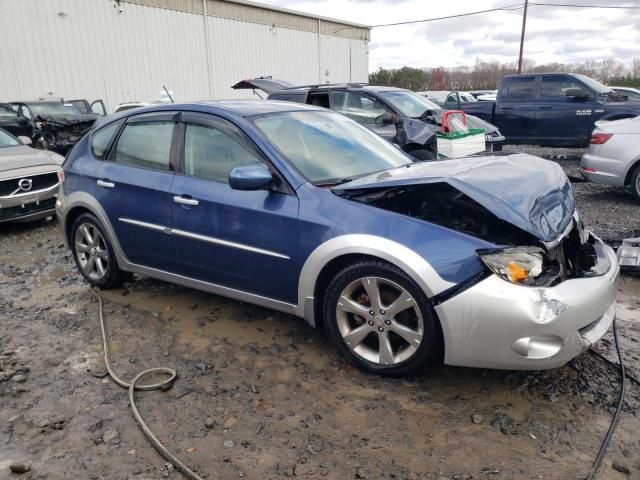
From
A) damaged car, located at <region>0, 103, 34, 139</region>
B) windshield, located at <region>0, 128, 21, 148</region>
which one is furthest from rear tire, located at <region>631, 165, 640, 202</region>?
damaged car, located at <region>0, 103, 34, 139</region>

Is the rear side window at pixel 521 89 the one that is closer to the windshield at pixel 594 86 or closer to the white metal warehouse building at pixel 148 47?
the windshield at pixel 594 86

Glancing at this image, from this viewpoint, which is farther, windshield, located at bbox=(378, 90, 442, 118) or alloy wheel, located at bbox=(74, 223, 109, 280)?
windshield, located at bbox=(378, 90, 442, 118)

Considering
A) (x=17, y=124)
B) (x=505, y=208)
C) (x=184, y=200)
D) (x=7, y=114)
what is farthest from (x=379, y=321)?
(x=7, y=114)

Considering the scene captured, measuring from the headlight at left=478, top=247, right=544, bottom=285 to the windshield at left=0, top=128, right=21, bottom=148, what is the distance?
25.0 ft

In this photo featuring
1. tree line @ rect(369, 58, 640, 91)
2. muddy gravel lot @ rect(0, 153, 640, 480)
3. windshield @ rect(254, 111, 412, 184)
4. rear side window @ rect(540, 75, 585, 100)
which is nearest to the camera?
muddy gravel lot @ rect(0, 153, 640, 480)

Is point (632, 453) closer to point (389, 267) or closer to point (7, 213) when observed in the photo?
point (389, 267)

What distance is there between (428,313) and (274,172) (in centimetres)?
134

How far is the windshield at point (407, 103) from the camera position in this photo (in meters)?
8.54

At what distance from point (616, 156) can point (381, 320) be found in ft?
19.4

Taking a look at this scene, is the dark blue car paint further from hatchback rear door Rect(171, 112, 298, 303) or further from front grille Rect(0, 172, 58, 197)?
front grille Rect(0, 172, 58, 197)

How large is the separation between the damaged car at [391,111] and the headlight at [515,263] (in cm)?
511

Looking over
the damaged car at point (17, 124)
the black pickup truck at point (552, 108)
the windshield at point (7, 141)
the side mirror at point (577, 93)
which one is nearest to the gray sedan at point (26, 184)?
the windshield at point (7, 141)

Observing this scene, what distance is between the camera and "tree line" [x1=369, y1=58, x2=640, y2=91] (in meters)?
41.0

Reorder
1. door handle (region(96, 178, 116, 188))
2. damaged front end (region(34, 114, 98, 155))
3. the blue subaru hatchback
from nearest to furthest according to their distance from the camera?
the blue subaru hatchback < door handle (region(96, 178, 116, 188)) < damaged front end (region(34, 114, 98, 155))
